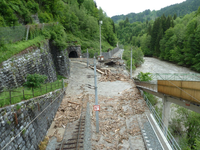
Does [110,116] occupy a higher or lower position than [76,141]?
higher

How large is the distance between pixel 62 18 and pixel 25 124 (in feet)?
115

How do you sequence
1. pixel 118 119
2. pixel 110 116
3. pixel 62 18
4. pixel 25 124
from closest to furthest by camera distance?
pixel 25 124 < pixel 118 119 < pixel 110 116 < pixel 62 18

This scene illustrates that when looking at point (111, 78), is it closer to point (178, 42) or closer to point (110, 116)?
point (110, 116)

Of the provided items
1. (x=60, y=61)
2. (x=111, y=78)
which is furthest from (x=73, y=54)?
(x=111, y=78)

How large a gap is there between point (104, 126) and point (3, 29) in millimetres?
11485

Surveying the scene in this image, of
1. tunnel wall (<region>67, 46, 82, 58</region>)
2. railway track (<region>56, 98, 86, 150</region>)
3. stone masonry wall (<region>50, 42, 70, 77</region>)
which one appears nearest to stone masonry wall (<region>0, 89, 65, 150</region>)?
railway track (<region>56, 98, 86, 150</region>)

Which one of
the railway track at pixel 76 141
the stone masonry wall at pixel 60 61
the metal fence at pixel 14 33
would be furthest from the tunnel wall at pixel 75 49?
the railway track at pixel 76 141

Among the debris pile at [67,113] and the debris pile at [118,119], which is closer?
the debris pile at [118,119]

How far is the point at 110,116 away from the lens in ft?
43.8

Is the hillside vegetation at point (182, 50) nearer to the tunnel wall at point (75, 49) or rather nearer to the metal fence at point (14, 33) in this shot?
the metal fence at point (14, 33)

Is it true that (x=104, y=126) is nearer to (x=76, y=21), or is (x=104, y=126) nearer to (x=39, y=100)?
(x=39, y=100)

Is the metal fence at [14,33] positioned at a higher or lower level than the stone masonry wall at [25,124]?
higher

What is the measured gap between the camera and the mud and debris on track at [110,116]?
1014 centimetres

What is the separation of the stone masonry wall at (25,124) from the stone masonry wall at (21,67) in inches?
94.7
